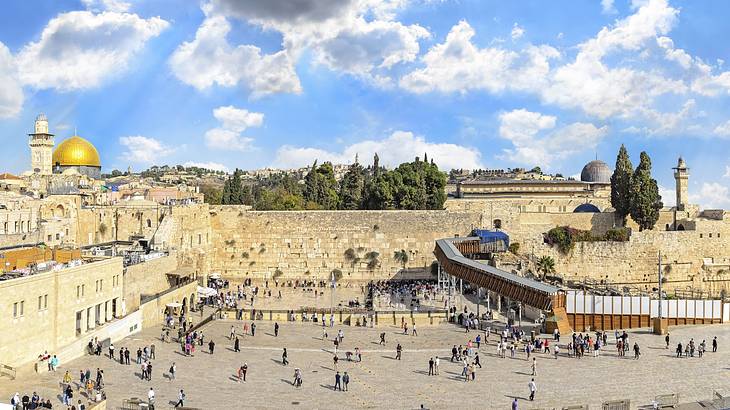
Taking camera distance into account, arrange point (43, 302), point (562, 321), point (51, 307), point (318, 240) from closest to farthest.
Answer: point (43, 302) → point (51, 307) → point (562, 321) → point (318, 240)

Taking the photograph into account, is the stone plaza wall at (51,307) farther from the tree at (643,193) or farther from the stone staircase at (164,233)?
the tree at (643,193)

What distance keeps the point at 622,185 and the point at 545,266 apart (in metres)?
12.6

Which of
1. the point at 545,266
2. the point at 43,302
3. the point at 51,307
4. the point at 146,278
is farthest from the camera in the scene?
the point at 545,266

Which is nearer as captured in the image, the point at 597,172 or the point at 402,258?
the point at 402,258

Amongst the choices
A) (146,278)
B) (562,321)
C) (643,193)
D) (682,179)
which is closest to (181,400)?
(146,278)

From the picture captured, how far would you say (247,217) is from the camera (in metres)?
49.6

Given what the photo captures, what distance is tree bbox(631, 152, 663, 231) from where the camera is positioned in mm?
49656

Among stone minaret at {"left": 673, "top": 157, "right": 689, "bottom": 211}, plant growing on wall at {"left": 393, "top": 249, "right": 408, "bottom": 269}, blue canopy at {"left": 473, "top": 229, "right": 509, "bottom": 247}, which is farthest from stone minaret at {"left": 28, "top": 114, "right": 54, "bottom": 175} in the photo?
stone minaret at {"left": 673, "top": 157, "right": 689, "bottom": 211}

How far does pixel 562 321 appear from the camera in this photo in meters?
29.2

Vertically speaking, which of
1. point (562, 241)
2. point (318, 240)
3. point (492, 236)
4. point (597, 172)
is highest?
point (597, 172)

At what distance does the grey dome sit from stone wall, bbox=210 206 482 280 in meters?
31.9

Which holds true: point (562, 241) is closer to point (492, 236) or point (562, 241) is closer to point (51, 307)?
point (492, 236)

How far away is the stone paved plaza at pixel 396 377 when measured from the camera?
20.2 meters

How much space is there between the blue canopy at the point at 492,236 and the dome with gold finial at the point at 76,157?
3782cm
